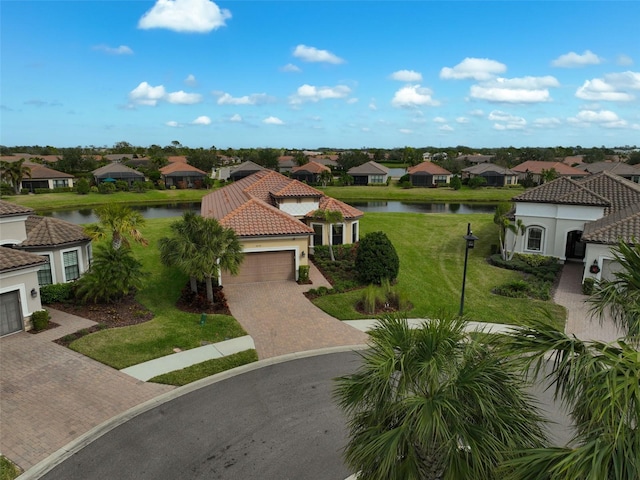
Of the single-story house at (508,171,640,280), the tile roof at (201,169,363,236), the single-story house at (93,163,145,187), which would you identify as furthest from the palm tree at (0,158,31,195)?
the single-story house at (508,171,640,280)

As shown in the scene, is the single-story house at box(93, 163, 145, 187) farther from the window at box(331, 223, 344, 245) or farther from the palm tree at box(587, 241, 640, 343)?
the palm tree at box(587, 241, 640, 343)

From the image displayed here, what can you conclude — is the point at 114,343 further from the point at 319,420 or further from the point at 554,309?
→ the point at 554,309

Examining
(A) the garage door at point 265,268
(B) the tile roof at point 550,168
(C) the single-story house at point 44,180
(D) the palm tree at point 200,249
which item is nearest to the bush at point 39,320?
(D) the palm tree at point 200,249

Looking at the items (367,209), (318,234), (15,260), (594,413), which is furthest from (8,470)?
(367,209)

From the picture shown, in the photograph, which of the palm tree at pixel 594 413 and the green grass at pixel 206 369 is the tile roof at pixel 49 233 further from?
the palm tree at pixel 594 413

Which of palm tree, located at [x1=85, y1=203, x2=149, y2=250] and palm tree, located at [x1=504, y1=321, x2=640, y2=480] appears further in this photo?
palm tree, located at [x1=85, y1=203, x2=149, y2=250]

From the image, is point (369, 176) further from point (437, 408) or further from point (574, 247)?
point (437, 408)

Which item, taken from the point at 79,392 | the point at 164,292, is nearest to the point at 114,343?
the point at 79,392
